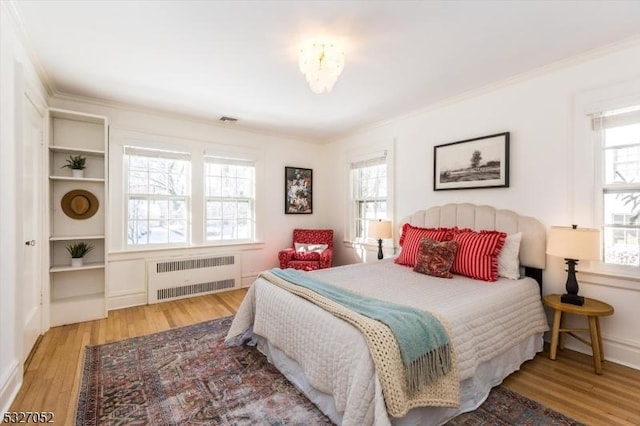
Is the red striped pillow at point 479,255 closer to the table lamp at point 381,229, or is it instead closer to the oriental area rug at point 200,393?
the oriental area rug at point 200,393

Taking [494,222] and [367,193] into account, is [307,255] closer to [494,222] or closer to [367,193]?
[367,193]

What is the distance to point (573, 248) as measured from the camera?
2.26m

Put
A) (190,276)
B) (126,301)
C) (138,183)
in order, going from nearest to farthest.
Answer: (126,301) < (138,183) < (190,276)

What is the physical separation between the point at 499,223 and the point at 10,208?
397 cm

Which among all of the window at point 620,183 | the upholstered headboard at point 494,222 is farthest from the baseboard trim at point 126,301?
the window at point 620,183

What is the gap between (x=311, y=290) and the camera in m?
2.16

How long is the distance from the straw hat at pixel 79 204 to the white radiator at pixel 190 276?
91cm

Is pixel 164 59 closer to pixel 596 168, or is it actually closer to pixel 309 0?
pixel 309 0

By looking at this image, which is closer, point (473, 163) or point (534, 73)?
point (534, 73)

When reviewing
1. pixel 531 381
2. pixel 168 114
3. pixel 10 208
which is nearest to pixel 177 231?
pixel 168 114

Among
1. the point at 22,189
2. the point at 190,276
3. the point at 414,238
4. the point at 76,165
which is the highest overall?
the point at 76,165

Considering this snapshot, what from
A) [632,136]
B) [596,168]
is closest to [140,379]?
[596,168]

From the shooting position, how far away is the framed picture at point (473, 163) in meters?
3.02

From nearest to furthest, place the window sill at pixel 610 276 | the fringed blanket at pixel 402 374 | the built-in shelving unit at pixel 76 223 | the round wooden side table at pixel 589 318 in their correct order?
the fringed blanket at pixel 402 374 < the round wooden side table at pixel 589 318 < the window sill at pixel 610 276 < the built-in shelving unit at pixel 76 223
